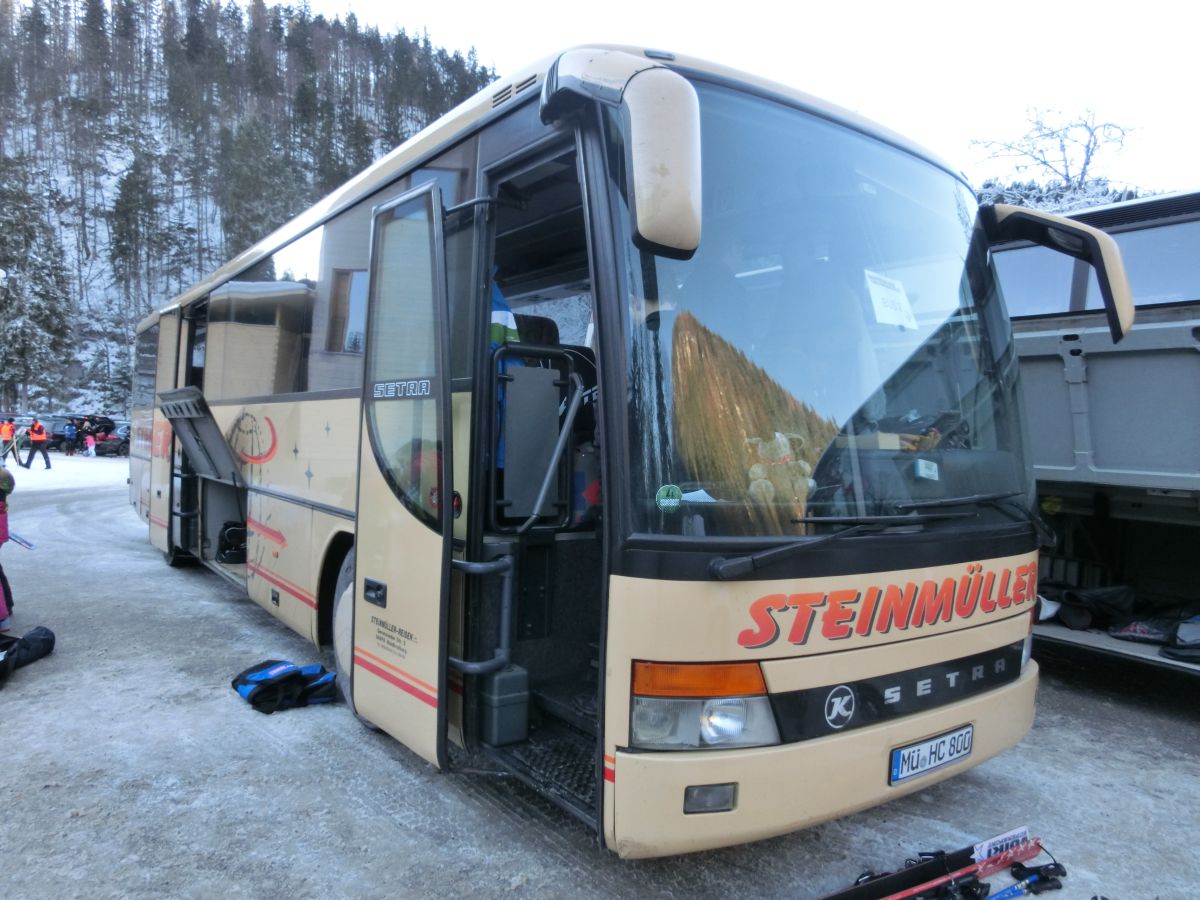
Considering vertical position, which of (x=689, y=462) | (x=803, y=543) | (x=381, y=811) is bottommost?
(x=381, y=811)

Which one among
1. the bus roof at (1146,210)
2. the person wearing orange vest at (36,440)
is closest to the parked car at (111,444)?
the person wearing orange vest at (36,440)

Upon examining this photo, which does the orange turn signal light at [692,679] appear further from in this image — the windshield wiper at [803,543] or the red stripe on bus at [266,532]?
the red stripe on bus at [266,532]

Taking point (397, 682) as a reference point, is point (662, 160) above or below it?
above

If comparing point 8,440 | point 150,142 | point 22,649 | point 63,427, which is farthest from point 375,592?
point 150,142

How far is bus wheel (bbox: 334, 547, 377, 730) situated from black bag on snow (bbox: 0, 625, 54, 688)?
2.25 m

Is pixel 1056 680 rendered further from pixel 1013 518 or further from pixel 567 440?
pixel 567 440

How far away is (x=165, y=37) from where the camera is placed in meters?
83.6

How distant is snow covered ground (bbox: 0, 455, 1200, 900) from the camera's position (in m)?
3.02

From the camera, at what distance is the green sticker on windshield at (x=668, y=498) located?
2486mm

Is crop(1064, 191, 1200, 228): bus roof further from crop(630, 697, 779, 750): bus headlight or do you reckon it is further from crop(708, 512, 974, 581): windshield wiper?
crop(630, 697, 779, 750): bus headlight

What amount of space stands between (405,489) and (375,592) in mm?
552

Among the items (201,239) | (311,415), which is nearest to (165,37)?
(201,239)

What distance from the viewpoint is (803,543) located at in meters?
2.45

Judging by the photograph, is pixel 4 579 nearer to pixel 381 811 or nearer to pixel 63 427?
pixel 381 811
